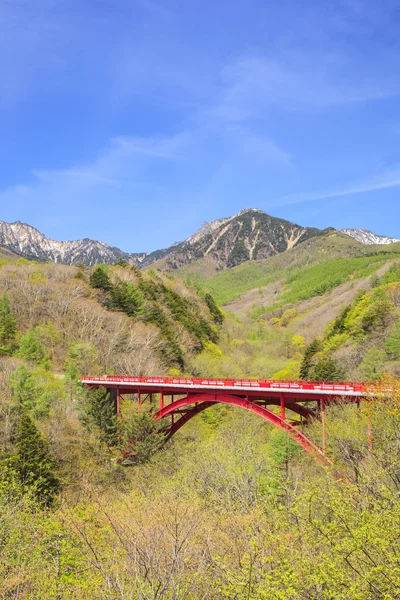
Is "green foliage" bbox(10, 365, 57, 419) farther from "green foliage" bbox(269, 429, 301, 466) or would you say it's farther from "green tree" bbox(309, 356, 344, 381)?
"green tree" bbox(309, 356, 344, 381)

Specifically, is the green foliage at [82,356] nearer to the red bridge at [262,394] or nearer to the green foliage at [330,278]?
the red bridge at [262,394]

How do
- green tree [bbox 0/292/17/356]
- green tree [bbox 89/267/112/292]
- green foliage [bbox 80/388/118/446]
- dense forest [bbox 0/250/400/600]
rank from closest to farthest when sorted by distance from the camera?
dense forest [bbox 0/250/400/600] < green foliage [bbox 80/388/118/446] < green tree [bbox 0/292/17/356] < green tree [bbox 89/267/112/292]

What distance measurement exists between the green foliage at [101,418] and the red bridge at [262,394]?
2.21 m

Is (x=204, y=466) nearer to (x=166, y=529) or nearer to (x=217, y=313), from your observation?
(x=166, y=529)

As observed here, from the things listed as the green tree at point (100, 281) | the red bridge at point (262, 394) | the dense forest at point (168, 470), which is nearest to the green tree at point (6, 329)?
the dense forest at point (168, 470)

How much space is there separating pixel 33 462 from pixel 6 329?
24940 mm

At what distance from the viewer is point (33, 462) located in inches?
1086

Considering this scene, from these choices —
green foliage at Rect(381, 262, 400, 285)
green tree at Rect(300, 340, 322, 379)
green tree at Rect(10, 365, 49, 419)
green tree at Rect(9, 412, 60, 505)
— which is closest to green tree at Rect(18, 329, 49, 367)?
green tree at Rect(10, 365, 49, 419)

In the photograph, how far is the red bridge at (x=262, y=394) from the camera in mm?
25989

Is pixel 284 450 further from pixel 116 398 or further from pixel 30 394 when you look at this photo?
pixel 30 394

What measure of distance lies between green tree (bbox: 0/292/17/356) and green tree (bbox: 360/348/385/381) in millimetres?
39943

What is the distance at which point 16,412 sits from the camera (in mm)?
33656

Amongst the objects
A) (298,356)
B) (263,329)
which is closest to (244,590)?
(298,356)

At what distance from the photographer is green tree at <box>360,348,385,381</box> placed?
1745 inches
